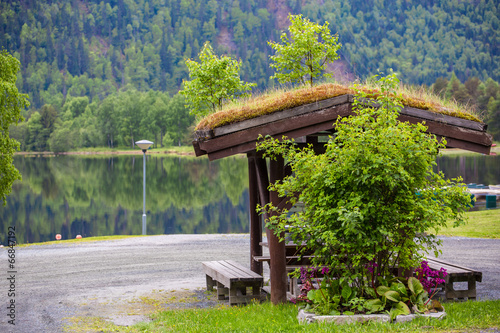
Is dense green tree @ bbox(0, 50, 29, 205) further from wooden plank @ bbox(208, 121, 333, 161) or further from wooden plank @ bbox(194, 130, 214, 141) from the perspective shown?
wooden plank @ bbox(208, 121, 333, 161)

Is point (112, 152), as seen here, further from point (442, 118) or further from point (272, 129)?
point (442, 118)

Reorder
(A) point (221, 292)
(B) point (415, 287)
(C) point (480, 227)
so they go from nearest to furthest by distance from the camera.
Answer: (B) point (415, 287)
(A) point (221, 292)
(C) point (480, 227)

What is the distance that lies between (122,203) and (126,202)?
2.53 feet

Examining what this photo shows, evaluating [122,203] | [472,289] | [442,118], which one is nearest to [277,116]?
[442,118]

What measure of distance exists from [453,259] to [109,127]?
11391 cm

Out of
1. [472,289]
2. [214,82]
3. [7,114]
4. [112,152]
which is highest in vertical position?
[112,152]

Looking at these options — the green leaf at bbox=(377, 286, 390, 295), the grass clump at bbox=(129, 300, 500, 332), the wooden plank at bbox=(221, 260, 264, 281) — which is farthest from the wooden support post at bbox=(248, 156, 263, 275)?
the green leaf at bbox=(377, 286, 390, 295)

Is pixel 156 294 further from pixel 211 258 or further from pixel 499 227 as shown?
pixel 499 227

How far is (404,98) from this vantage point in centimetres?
830

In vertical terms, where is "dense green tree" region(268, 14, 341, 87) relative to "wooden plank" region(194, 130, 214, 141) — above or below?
above

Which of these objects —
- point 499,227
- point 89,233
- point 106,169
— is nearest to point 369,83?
point 499,227

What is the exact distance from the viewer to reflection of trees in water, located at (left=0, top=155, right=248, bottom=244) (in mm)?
34250

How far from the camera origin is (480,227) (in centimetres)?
2020

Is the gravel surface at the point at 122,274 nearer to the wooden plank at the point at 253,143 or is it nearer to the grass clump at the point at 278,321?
the grass clump at the point at 278,321
